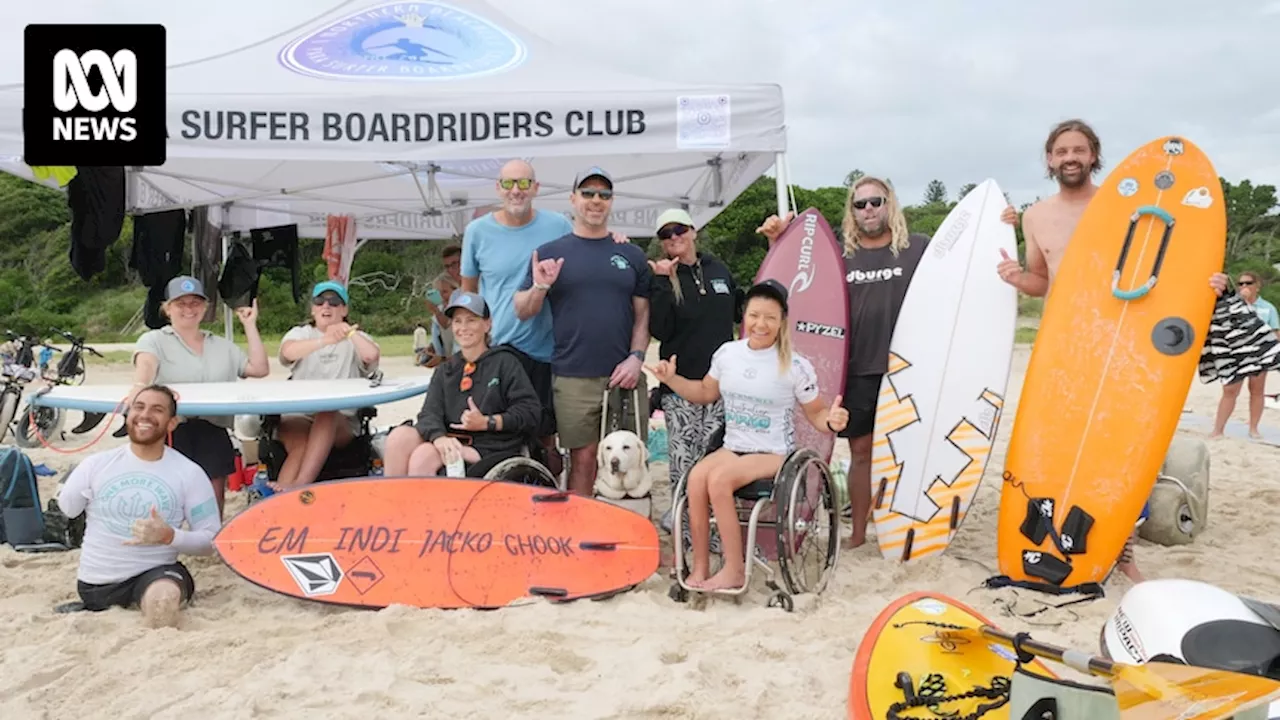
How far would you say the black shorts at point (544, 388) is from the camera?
3.95 meters

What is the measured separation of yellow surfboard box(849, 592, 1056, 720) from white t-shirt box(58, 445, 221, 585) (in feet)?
7.37

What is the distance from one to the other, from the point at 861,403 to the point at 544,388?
142 centimetres

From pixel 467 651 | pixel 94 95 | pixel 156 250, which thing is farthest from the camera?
pixel 156 250

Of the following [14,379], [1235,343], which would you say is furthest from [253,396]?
[14,379]

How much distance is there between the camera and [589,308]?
3.82 meters

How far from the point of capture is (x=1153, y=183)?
3.89 metres

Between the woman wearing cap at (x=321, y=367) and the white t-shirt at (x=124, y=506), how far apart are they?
1316 mm

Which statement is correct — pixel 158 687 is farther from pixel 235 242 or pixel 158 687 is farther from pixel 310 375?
pixel 235 242

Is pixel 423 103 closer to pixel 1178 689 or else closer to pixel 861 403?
pixel 861 403

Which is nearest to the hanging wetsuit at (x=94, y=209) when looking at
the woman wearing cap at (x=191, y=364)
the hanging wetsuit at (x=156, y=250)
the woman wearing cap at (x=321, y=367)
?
the hanging wetsuit at (x=156, y=250)

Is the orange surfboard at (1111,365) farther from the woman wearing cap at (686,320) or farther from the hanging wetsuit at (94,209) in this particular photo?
the hanging wetsuit at (94,209)

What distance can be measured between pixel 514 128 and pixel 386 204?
3.40m

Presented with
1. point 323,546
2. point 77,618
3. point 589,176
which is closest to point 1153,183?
point 589,176

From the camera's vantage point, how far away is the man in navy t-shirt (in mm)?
3809
